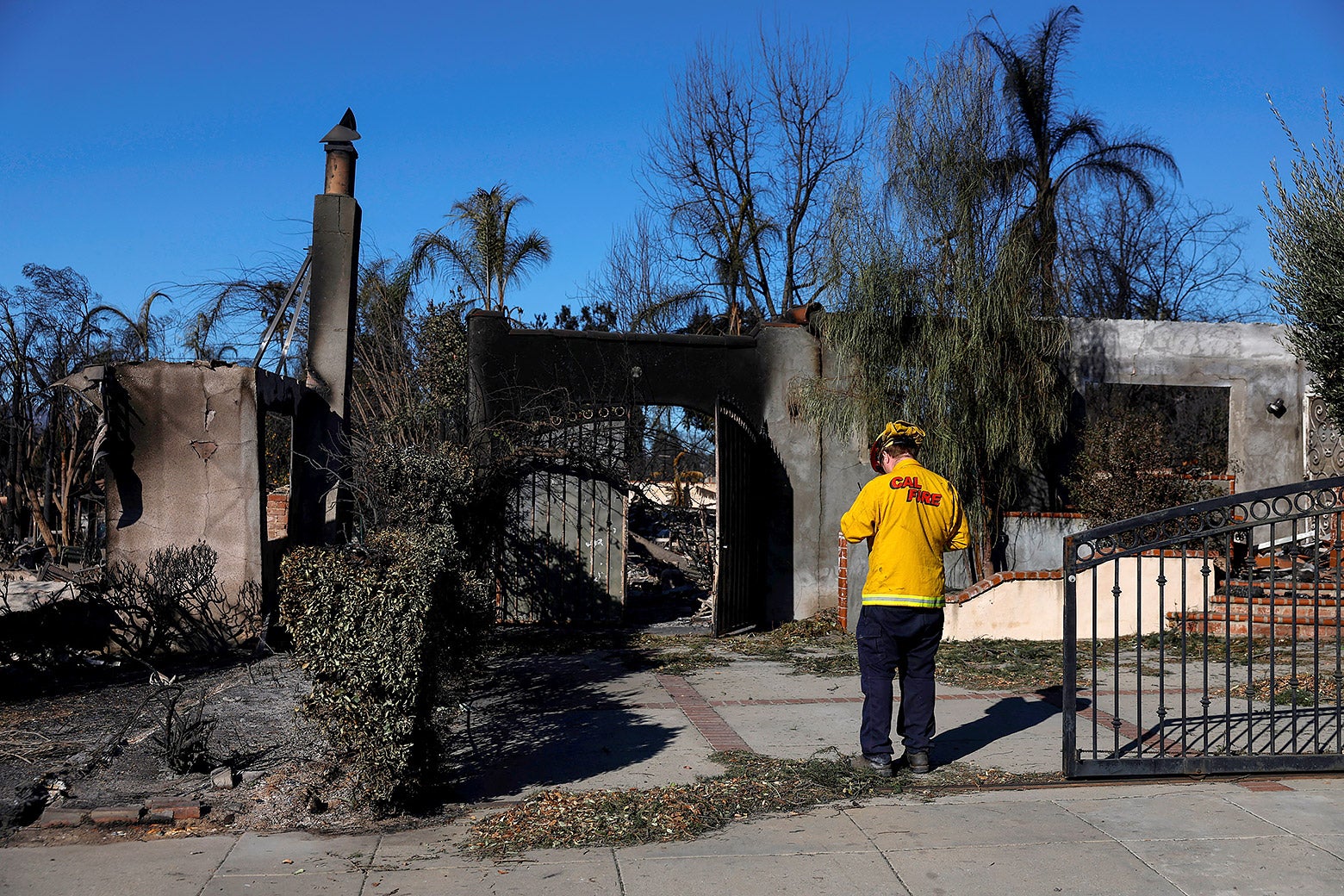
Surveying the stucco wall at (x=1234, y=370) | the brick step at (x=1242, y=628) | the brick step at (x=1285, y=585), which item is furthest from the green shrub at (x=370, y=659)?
the stucco wall at (x=1234, y=370)

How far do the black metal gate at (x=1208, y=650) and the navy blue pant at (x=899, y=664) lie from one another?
0.72m

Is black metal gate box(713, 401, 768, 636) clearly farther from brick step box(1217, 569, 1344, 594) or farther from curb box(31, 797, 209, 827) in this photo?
curb box(31, 797, 209, 827)

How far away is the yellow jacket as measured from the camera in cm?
561

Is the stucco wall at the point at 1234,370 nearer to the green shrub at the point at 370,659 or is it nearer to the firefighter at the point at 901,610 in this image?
the firefighter at the point at 901,610

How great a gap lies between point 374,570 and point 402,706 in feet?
2.16

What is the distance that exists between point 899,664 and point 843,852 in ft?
4.77

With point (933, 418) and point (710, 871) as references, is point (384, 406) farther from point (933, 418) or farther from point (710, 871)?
point (710, 871)

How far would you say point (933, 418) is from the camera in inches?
424

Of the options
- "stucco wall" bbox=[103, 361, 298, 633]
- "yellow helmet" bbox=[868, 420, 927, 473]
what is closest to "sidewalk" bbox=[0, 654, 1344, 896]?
"yellow helmet" bbox=[868, 420, 927, 473]

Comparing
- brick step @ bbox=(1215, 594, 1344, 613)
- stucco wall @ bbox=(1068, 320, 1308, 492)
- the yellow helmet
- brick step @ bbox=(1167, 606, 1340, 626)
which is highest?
stucco wall @ bbox=(1068, 320, 1308, 492)

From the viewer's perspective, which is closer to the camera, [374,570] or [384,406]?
[374,570]

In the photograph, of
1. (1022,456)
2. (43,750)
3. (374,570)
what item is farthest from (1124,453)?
(43,750)

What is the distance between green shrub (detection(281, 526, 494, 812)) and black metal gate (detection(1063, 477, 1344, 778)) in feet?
10.5

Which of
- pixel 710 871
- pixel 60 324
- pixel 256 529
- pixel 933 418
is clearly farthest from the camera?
pixel 60 324
